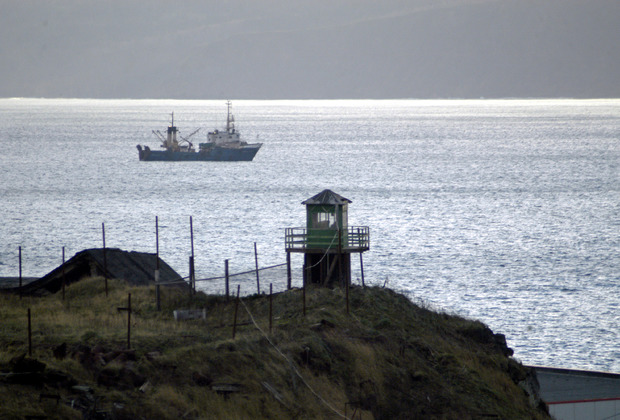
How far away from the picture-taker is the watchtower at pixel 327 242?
33.7 metres

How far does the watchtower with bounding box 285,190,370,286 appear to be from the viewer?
110 ft

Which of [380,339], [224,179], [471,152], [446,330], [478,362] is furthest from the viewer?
[471,152]

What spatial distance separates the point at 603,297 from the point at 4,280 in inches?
1288

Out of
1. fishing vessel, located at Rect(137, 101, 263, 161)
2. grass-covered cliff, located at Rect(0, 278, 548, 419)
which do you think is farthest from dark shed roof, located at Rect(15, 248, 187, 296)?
fishing vessel, located at Rect(137, 101, 263, 161)

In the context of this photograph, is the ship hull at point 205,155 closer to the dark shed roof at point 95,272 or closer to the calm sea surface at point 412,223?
the calm sea surface at point 412,223

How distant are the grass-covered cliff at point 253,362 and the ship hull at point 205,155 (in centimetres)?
13228

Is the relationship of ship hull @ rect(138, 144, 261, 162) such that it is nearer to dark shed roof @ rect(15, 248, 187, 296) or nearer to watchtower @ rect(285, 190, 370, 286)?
dark shed roof @ rect(15, 248, 187, 296)

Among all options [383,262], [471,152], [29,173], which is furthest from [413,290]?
[471,152]

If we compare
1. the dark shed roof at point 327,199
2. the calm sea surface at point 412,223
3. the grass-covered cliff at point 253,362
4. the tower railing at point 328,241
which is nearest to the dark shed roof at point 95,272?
the grass-covered cliff at point 253,362

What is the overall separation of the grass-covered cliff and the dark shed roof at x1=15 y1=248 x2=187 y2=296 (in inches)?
120

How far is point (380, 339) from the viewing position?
2667 centimetres

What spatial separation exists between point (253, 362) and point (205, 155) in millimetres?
141044

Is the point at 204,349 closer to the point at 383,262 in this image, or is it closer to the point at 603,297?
the point at 603,297

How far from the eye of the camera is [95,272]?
35.2 metres
